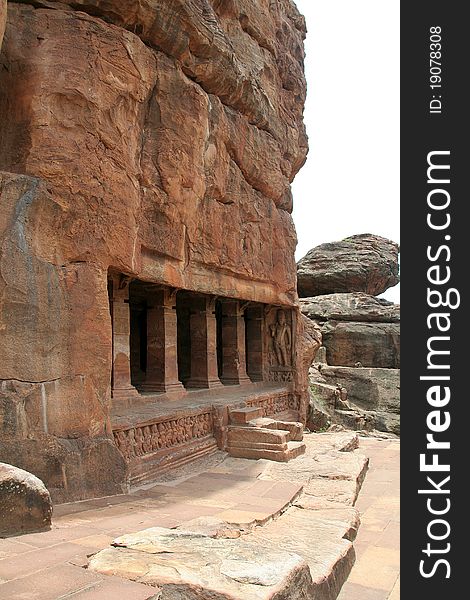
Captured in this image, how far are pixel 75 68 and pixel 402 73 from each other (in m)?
4.67

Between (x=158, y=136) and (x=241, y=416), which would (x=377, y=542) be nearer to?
(x=241, y=416)

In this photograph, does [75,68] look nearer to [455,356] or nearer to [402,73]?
[402,73]

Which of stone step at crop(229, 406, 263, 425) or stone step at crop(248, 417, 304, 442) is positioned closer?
stone step at crop(229, 406, 263, 425)

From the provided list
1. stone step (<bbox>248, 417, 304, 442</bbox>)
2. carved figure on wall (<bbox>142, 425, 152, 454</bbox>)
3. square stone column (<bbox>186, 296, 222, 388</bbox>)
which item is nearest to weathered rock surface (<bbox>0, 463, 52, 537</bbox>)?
carved figure on wall (<bbox>142, 425, 152, 454</bbox>)

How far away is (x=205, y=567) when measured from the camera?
3.60m

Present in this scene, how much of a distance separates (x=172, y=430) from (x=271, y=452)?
182 centimetres

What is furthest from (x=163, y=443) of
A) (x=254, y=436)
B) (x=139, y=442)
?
(x=254, y=436)

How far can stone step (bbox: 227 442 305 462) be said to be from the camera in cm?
933

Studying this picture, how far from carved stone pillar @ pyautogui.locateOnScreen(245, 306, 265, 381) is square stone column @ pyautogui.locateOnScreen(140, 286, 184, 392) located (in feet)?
15.3

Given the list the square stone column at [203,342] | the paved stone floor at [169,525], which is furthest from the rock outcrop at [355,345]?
the paved stone floor at [169,525]

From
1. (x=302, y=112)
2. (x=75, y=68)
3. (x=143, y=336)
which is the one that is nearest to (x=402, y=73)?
(x=75, y=68)

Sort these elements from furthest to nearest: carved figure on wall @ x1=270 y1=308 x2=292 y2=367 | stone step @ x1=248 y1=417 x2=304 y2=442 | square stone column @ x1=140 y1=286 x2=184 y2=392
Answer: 1. carved figure on wall @ x1=270 y1=308 x2=292 y2=367
2. square stone column @ x1=140 y1=286 x2=184 y2=392
3. stone step @ x1=248 y1=417 x2=304 y2=442

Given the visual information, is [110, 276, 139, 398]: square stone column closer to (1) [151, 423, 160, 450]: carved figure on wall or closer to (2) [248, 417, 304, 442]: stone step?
(1) [151, 423, 160, 450]: carved figure on wall

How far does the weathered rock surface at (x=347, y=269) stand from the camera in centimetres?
3228
